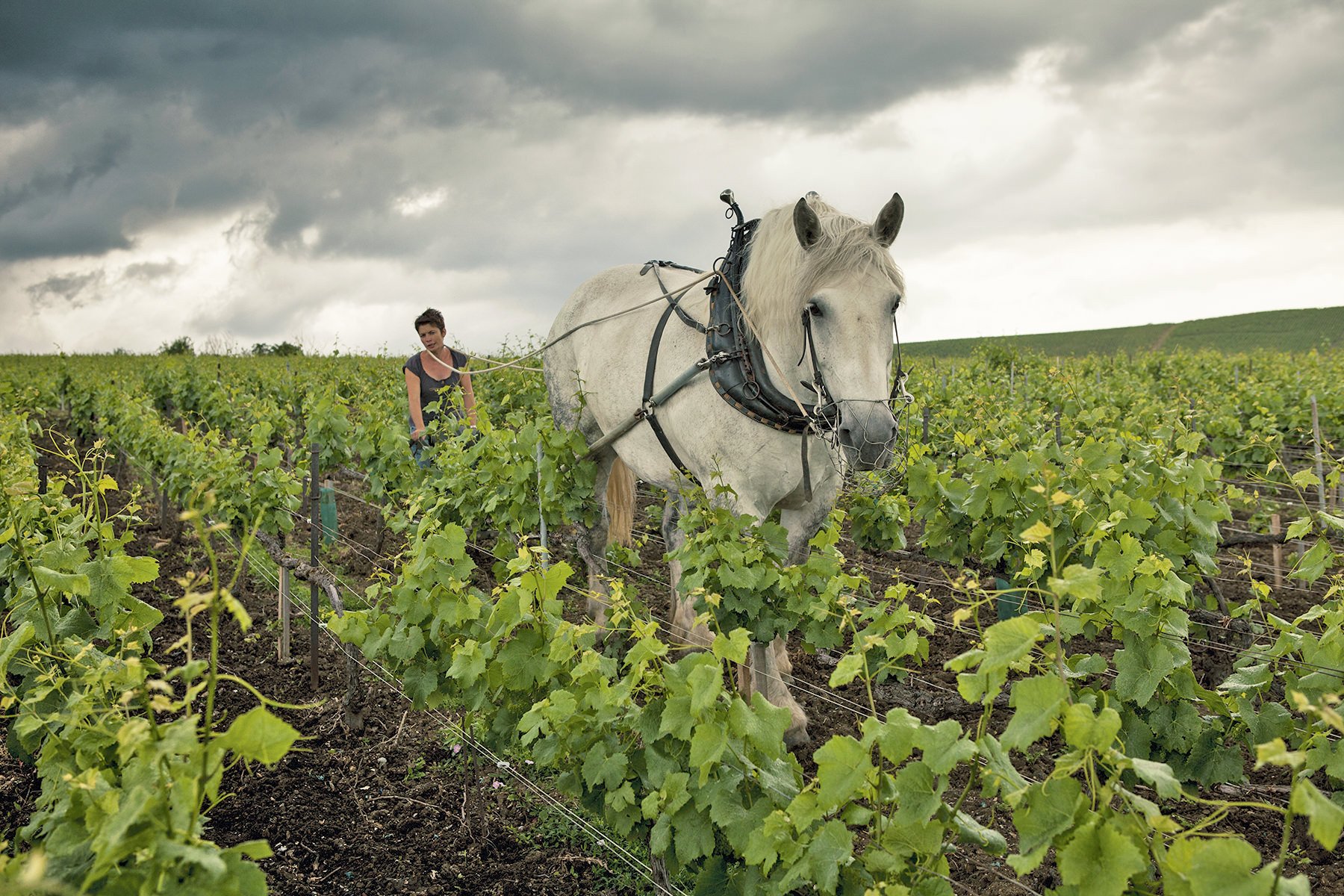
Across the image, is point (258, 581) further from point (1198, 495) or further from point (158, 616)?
point (1198, 495)

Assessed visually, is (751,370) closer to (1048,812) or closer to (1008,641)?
(1008,641)

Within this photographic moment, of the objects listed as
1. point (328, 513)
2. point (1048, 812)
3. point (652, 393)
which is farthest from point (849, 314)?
point (328, 513)

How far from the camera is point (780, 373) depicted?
3.48 meters

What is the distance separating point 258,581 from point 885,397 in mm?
5518

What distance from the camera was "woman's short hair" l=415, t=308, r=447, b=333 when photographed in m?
6.38

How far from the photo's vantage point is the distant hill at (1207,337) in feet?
149

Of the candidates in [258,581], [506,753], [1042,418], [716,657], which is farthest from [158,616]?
[1042,418]

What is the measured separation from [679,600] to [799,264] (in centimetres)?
197

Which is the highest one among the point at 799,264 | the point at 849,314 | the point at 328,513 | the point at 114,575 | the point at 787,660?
the point at 799,264

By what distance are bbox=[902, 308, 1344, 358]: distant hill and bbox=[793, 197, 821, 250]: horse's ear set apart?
41994mm

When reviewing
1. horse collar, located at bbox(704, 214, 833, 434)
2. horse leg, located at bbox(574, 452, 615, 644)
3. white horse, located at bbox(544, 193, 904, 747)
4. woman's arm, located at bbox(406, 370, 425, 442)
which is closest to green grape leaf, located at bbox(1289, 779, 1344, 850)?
white horse, located at bbox(544, 193, 904, 747)

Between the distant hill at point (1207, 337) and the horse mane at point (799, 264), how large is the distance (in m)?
41.8

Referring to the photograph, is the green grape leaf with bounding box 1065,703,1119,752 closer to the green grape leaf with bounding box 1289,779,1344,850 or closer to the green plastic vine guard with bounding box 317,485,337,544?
the green grape leaf with bounding box 1289,779,1344,850

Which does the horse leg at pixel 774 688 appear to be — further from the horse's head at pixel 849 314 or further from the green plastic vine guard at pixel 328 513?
the green plastic vine guard at pixel 328 513
